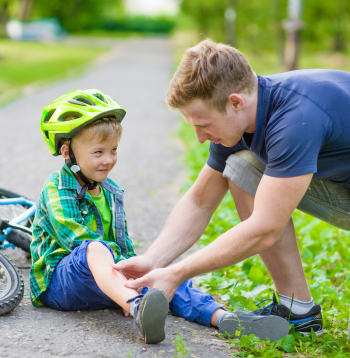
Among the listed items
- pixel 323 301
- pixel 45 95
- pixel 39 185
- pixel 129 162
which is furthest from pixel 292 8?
pixel 323 301

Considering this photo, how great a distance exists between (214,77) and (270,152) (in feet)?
1.38

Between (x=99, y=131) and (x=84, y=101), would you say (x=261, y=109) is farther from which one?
(x=84, y=101)

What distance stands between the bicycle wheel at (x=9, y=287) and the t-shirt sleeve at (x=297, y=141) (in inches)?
55.3

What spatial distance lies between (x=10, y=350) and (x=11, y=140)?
611 centimetres

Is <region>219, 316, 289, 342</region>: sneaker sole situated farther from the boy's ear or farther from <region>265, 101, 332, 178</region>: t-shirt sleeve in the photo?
the boy's ear

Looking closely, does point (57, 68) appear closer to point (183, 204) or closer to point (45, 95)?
point (45, 95)

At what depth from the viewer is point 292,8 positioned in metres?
13.6

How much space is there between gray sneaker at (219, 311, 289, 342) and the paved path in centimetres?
11

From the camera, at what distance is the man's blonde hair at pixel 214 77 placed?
7.33ft

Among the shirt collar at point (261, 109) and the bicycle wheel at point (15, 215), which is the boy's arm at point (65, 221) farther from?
the shirt collar at point (261, 109)

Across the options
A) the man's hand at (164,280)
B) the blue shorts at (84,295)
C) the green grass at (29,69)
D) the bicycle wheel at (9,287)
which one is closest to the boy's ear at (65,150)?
the blue shorts at (84,295)

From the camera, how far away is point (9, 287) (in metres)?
2.55

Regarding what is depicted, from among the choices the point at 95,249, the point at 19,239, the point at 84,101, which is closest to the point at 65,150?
the point at 84,101

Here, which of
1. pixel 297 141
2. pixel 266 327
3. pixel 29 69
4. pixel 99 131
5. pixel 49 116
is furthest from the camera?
pixel 29 69
